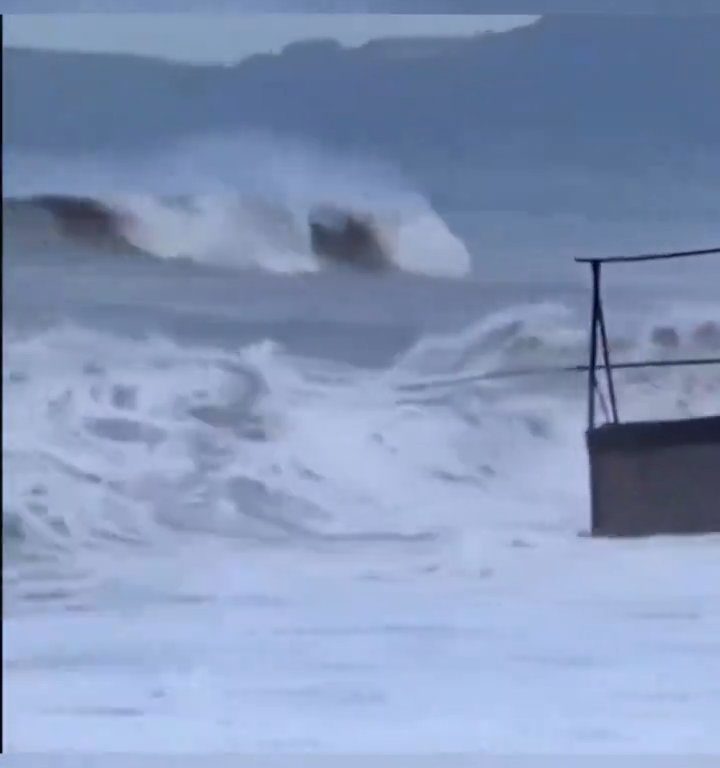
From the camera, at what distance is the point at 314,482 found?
1.43m

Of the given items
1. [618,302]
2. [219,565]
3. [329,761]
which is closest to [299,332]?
[219,565]

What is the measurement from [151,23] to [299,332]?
1.52 ft

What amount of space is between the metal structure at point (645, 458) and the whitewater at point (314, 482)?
2cm

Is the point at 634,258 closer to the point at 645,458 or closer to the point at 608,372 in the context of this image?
the point at 608,372

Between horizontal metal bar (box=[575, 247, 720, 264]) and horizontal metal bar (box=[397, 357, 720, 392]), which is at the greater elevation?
horizontal metal bar (box=[575, 247, 720, 264])

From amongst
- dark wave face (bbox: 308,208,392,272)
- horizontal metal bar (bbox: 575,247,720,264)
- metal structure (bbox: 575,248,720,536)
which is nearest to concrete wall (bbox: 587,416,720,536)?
metal structure (bbox: 575,248,720,536)

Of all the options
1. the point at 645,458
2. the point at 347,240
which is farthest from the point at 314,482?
the point at 645,458

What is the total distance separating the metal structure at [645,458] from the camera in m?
1.42

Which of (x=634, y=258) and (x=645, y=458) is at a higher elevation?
(x=634, y=258)


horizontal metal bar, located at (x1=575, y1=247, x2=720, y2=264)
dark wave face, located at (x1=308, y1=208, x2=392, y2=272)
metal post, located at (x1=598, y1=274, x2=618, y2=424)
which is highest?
dark wave face, located at (x1=308, y1=208, x2=392, y2=272)

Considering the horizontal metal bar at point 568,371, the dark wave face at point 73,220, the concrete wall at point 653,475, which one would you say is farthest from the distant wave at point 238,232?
the concrete wall at point 653,475

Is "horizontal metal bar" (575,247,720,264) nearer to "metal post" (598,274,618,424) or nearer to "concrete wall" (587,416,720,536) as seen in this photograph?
"metal post" (598,274,618,424)

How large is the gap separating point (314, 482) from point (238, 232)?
1.14 ft

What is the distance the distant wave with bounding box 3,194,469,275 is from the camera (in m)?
1.44
